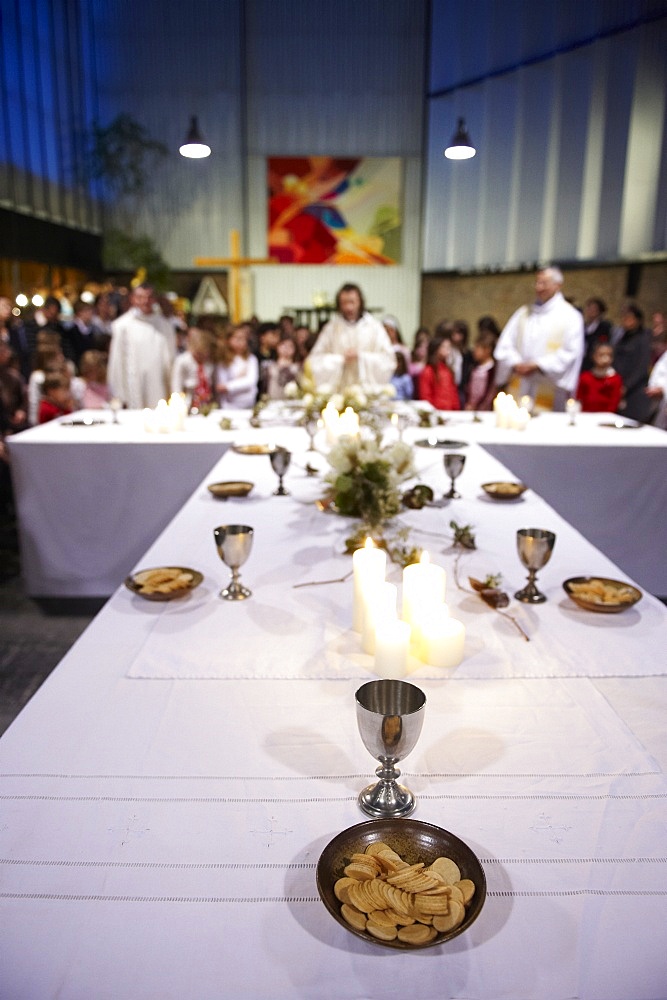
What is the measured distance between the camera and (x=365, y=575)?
54.7 inches

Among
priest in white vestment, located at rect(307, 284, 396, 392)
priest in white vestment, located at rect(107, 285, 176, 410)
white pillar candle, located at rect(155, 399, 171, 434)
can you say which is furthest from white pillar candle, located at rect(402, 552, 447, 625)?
priest in white vestment, located at rect(107, 285, 176, 410)

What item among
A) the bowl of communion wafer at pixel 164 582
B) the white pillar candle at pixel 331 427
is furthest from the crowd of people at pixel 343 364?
the bowl of communion wafer at pixel 164 582

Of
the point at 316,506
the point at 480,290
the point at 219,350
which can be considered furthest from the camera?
the point at 480,290

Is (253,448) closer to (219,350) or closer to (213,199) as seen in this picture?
(219,350)

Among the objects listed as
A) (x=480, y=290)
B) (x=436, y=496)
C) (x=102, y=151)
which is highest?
(x=102, y=151)

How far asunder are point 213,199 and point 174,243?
0.97m

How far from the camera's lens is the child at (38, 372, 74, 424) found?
441 centimetres

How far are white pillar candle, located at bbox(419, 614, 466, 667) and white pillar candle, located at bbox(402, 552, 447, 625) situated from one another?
0.04 metres

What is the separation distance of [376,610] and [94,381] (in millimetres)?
4382

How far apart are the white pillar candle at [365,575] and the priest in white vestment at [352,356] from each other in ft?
12.1

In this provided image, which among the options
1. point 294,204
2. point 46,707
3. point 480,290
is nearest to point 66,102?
point 294,204

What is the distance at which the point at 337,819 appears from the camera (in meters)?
0.94

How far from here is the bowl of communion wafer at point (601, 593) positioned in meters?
1.53

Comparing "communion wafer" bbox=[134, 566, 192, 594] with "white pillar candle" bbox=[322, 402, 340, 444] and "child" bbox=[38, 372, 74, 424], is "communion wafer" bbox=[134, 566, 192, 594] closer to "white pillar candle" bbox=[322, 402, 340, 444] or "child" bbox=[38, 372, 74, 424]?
"white pillar candle" bbox=[322, 402, 340, 444]
